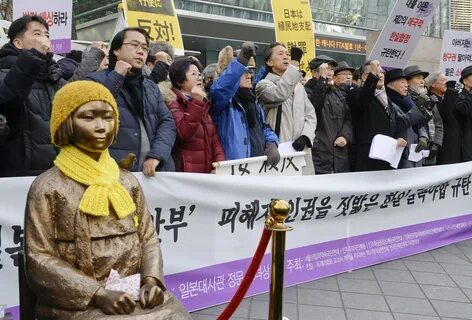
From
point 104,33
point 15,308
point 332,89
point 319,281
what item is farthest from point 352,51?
point 15,308

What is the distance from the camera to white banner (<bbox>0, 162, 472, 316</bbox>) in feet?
12.2

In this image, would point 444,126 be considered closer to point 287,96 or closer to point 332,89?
point 332,89

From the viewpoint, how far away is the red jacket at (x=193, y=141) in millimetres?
3906

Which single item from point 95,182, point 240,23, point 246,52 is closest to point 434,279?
point 246,52

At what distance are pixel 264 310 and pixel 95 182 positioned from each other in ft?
7.34

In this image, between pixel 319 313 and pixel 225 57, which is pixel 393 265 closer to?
pixel 319 313

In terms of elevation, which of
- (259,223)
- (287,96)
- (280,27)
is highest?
(280,27)

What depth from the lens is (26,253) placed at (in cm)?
216

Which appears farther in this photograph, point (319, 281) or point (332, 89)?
point (332, 89)

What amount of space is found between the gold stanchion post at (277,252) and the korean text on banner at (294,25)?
531cm

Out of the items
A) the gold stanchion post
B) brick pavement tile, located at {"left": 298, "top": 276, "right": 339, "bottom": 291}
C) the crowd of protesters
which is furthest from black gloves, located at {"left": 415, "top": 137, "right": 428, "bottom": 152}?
the gold stanchion post

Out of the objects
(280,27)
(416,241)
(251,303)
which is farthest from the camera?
(280,27)

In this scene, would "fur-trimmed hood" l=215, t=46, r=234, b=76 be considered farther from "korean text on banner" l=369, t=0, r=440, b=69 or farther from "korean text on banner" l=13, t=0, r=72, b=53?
"korean text on banner" l=369, t=0, r=440, b=69

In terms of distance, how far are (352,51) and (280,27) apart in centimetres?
1785
